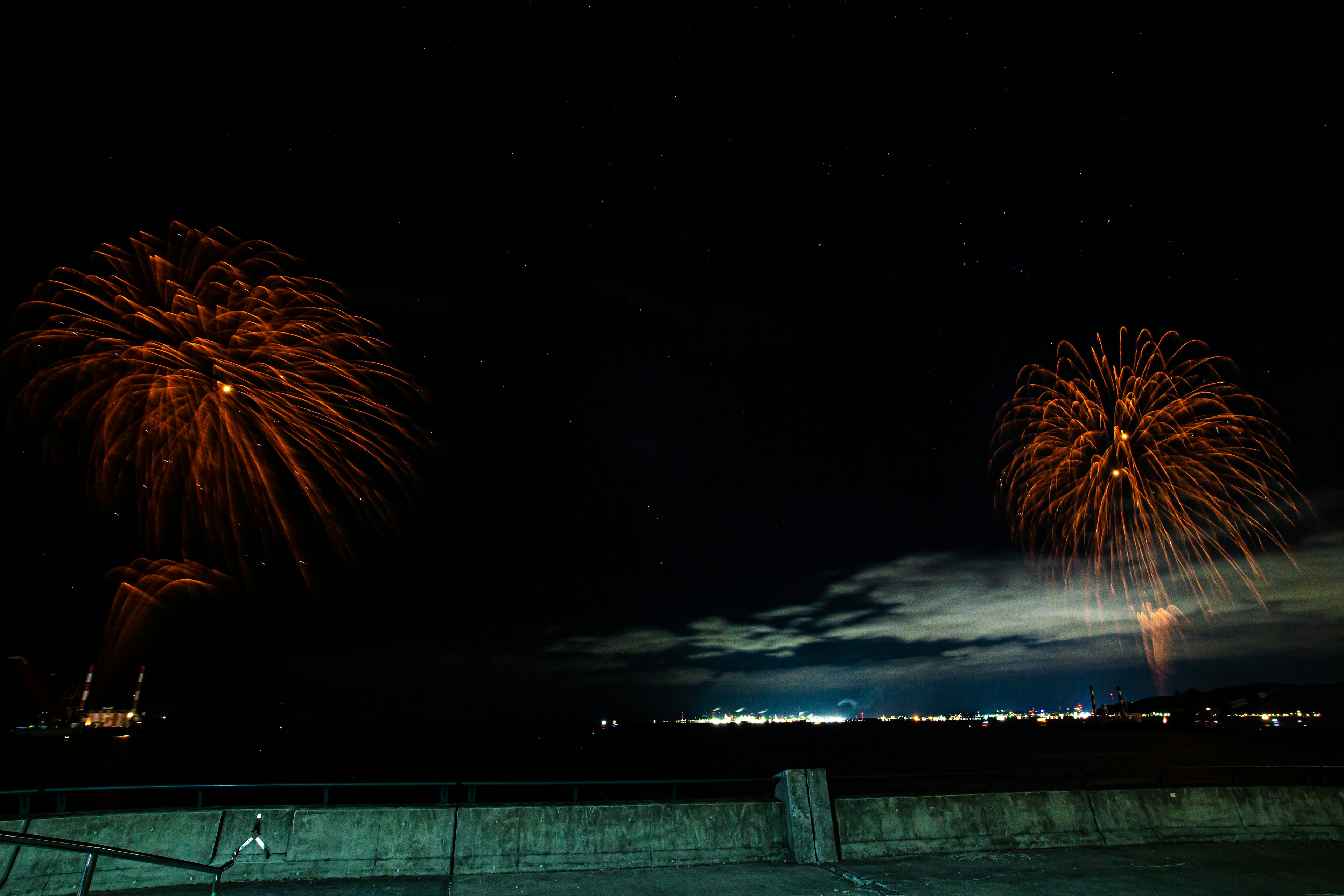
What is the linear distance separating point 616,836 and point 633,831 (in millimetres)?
260

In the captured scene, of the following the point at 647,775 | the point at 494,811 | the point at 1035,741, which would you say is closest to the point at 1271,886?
the point at 494,811

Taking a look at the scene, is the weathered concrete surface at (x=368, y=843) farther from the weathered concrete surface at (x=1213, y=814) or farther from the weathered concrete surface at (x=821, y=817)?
the weathered concrete surface at (x=1213, y=814)

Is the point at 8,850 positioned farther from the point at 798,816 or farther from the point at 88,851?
the point at 798,816

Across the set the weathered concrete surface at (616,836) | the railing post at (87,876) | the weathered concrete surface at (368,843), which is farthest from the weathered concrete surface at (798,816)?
the railing post at (87,876)

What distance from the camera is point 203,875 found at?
9.52 metres

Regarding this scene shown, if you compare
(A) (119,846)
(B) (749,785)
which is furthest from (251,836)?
(B) (749,785)

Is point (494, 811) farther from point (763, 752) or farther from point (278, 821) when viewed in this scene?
point (763, 752)

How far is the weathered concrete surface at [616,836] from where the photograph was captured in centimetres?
1005

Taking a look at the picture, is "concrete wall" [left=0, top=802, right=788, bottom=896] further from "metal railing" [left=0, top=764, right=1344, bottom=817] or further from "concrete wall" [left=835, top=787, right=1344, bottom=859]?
"concrete wall" [left=835, top=787, right=1344, bottom=859]

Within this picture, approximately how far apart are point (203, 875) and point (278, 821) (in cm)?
107

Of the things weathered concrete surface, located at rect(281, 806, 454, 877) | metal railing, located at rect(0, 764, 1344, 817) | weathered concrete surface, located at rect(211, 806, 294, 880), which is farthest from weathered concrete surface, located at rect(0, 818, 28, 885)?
weathered concrete surface, located at rect(281, 806, 454, 877)

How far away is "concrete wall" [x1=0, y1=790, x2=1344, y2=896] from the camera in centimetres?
936

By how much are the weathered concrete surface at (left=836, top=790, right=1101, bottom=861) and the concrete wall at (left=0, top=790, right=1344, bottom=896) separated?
19mm

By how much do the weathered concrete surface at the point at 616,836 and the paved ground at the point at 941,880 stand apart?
23 cm
